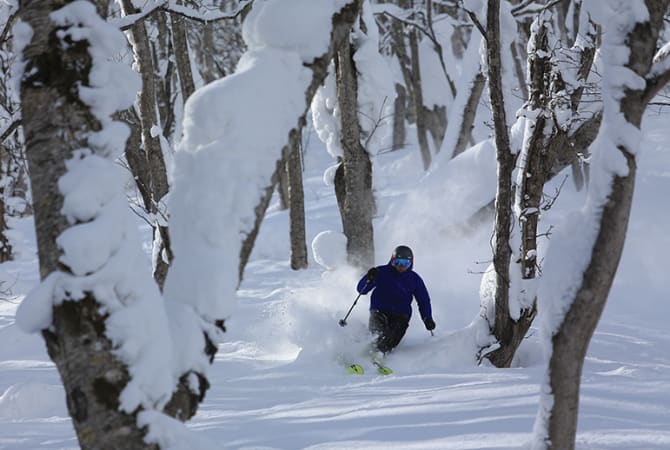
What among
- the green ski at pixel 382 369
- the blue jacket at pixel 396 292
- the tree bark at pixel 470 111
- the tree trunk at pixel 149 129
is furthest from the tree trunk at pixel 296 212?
the green ski at pixel 382 369

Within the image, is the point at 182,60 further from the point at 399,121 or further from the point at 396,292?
the point at 399,121

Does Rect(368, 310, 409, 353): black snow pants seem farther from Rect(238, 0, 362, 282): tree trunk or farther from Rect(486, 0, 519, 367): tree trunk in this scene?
Rect(238, 0, 362, 282): tree trunk

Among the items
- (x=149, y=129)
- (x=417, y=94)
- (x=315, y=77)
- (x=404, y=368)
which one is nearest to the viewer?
(x=315, y=77)

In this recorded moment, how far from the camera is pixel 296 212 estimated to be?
12398 millimetres

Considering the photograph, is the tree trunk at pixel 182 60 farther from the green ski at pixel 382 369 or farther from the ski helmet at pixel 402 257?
the green ski at pixel 382 369

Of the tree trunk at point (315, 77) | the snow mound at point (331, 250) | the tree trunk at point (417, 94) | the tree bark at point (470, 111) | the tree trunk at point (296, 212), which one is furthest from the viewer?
the tree trunk at point (417, 94)

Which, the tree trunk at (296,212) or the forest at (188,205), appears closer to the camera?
the forest at (188,205)

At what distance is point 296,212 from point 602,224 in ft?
32.5

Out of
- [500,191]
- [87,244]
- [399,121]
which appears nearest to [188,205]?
[87,244]

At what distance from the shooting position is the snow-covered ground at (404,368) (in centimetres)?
391

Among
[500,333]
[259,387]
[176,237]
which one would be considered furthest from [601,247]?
[500,333]

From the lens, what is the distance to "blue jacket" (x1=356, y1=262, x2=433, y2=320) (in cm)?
773

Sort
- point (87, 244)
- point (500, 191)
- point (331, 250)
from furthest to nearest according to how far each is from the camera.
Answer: point (331, 250)
point (500, 191)
point (87, 244)

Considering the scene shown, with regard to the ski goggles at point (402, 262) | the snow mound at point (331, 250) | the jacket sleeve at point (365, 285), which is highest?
the ski goggles at point (402, 262)
